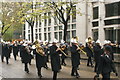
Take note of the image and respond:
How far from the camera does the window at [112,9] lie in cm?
2155

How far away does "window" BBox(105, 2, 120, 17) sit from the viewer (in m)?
21.5

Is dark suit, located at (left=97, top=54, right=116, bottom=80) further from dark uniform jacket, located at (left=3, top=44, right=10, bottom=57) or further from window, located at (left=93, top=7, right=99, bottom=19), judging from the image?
window, located at (left=93, top=7, right=99, bottom=19)

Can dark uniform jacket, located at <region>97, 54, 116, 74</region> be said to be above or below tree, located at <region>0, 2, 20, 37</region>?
below

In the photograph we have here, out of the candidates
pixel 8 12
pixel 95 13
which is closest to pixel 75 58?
pixel 95 13

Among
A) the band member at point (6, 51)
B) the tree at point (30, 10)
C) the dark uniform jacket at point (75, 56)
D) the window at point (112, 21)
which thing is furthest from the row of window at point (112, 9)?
the dark uniform jacket at point (75, 56)

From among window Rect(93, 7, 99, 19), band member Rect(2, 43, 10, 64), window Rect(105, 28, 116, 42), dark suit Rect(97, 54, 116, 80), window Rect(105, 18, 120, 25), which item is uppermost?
window Rect(93, 7, 99, 19)

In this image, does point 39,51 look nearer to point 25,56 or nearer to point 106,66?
point 25,56

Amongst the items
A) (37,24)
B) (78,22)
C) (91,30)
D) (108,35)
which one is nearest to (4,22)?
(37,24)

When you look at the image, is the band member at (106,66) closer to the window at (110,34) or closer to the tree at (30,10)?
the tree at (30,10)

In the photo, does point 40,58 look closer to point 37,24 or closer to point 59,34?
point 59,34

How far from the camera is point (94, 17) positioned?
2517 centimetres

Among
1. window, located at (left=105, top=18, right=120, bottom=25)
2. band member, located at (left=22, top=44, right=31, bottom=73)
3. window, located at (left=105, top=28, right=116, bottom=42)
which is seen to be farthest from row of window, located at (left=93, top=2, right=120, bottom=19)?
band member, located at (left=22, top=44, right=31, bottom=73)

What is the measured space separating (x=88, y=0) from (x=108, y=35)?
4.66 metres

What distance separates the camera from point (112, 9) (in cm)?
2219
